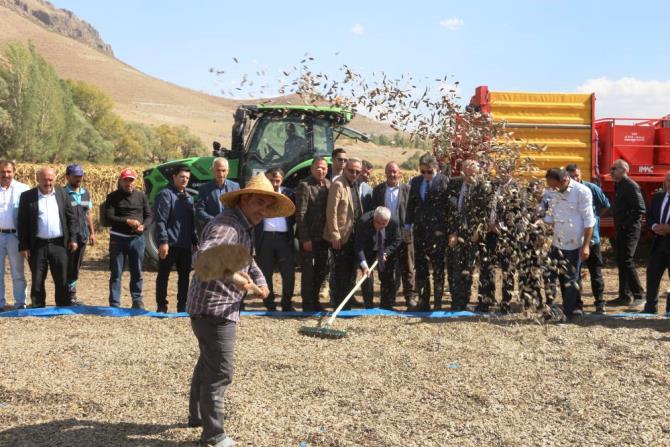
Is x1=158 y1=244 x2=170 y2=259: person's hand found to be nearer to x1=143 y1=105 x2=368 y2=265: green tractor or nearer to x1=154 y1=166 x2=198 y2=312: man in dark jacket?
x1=154 y1=166 x2=198 y2=312: man in dark jacket

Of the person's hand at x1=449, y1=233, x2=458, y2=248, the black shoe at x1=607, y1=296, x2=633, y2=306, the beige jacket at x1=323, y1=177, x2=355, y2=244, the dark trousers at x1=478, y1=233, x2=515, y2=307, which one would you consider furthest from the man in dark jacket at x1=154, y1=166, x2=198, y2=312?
the black shoe at x1=607, y1=296, x2=633, y2=306

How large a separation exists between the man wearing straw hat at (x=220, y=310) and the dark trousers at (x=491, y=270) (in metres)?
3.89

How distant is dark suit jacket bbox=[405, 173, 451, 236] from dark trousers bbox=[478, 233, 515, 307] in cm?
53

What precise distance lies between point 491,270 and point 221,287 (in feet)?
13.7

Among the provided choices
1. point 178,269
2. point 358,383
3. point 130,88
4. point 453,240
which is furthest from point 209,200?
point 130,88

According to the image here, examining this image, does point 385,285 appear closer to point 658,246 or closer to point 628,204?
point 658,246

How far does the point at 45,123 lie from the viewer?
40969mm

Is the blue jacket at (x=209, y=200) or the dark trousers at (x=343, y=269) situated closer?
the blue jacket at (x=209, y=200)

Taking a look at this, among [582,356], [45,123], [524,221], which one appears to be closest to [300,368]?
[582,356]

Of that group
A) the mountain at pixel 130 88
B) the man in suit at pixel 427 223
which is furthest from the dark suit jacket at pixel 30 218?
the mountain at pixel 130 88

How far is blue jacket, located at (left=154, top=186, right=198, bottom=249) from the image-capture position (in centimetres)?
759

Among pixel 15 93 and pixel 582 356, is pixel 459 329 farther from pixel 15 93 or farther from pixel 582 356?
pixel 15 93

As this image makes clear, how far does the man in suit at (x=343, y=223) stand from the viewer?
25.1 ft

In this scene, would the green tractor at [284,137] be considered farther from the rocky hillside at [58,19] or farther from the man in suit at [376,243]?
the rocky hillside at [58,19]
